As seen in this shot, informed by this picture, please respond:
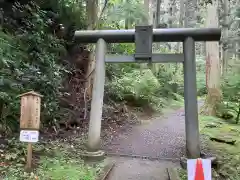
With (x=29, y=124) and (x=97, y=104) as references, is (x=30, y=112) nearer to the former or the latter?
(x=29, y=124)

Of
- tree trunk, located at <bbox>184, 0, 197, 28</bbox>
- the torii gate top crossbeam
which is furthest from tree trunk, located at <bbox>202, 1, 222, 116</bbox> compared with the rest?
tree trunk, located at <bbox>184, 0, 197, 28</bbox>

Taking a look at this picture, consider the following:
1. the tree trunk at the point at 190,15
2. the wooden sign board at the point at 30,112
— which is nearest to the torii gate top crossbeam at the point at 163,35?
the wooden sign board at the point at 30,112

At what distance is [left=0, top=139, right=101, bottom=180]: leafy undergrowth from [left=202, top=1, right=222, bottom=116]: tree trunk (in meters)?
7.30

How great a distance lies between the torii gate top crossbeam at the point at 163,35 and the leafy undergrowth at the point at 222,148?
2.78m

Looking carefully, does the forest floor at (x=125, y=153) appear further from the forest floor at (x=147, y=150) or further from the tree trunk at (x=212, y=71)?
the tree trunk at (x=212, y=71)

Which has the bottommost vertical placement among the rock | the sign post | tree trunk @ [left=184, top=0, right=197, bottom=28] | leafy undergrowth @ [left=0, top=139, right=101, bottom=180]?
leafy undergrowth @ [left=0, top=139, right=101, bottom=180]

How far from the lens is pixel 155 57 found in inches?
270

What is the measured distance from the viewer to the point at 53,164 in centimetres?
596

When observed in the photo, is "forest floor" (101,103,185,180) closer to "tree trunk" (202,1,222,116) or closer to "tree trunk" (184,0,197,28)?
"tree trunk" (202,1,222,116)

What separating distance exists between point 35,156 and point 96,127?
1488mm

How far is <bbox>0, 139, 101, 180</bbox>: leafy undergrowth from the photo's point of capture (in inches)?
209

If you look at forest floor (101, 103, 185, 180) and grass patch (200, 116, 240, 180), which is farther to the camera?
forest floor (101, 103, 185, 180)

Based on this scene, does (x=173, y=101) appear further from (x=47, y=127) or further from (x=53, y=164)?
(x=53, y=164)

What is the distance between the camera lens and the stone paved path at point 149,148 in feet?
20.3
